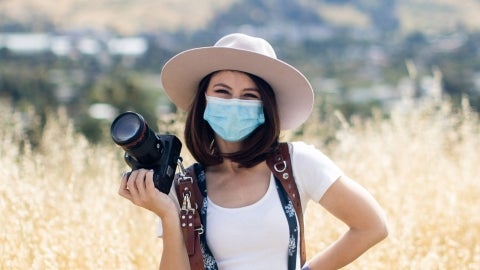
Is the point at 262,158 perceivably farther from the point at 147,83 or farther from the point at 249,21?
the point at 249,21

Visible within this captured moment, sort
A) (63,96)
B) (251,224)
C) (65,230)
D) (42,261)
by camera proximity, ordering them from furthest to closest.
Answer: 1. (63,96)
2. (65,230)
3. (42,261)
4. (251,224)

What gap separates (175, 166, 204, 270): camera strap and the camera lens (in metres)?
0.21

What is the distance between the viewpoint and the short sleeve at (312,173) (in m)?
2.10

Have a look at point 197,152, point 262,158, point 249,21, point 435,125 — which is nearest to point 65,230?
point 197,152

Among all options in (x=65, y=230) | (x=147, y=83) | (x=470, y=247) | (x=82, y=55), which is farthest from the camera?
(x=82, y=55)

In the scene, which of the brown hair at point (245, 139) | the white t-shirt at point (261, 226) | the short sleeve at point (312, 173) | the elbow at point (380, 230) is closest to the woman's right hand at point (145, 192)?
the white t-shirt at point (261, 226)

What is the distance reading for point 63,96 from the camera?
3856 centimetres

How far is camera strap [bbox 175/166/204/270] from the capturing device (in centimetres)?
206

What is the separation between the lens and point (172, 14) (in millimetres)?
104438

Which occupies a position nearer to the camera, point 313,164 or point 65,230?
point 313,164

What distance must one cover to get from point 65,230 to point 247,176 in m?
0.95

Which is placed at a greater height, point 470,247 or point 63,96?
point 63,96

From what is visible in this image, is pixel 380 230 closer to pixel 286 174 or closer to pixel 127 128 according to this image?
pixel 286 174

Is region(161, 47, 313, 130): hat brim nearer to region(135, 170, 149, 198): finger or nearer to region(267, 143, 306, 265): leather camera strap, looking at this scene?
region(267, 143, 306, 265): leather camera strap
